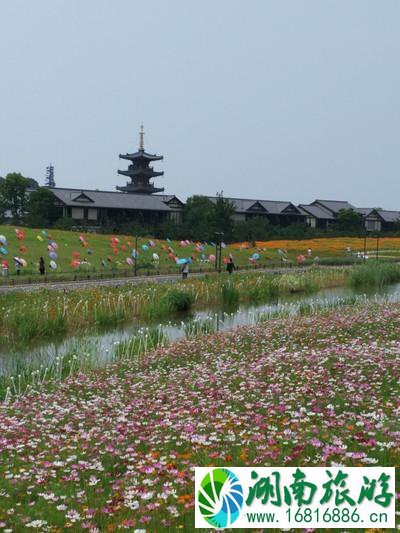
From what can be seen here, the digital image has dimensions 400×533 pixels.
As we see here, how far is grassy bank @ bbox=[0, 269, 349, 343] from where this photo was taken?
2219 centimetres

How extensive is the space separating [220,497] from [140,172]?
299 feet

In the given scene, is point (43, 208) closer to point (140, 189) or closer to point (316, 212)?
point (140, 189)

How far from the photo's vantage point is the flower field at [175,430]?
20.9ft

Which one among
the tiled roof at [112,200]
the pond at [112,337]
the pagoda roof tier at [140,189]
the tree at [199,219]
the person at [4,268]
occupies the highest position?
the pagoda roof tier at [140,189]

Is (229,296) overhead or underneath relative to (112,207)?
underneath

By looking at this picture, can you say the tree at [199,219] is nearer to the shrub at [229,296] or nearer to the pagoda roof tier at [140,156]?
the pagoda roof tier at [140,156]

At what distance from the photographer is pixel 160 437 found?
26.8ft

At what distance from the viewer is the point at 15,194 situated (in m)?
73.3

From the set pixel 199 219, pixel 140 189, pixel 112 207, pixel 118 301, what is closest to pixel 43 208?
pixel 112 207

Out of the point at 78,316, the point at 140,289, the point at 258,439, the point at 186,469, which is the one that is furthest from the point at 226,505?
the point at 140,289

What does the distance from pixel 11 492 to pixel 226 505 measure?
2.70m

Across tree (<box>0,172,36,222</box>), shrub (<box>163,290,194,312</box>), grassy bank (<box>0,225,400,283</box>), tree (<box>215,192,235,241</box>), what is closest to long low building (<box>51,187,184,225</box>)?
tree (<box>0,172,36,222</box>)

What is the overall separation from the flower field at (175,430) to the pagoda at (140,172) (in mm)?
82478

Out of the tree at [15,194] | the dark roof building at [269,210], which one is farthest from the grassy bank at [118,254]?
the tree at [15,194]
